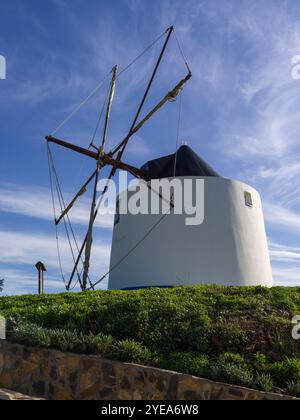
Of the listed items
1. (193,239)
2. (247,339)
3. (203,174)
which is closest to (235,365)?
(247,339)

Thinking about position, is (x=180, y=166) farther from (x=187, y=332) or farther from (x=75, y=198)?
(x=187, y=332)

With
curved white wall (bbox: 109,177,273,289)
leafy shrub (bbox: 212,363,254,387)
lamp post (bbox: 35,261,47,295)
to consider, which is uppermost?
curved white wall (bbox: 109,177,273,289)

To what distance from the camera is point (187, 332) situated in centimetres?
1024

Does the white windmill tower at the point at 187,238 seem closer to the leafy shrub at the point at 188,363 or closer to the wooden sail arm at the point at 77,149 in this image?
the wooden sail arm at the point at 77,149

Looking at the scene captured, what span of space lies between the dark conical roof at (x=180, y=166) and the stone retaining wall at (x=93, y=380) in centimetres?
1567

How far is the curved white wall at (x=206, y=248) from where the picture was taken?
858 inches

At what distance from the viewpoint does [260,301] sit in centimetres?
1242

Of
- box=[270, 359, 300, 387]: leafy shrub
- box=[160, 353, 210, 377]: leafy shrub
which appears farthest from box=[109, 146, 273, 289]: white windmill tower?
box=[270, 359, 300, 387]: leafy shrub

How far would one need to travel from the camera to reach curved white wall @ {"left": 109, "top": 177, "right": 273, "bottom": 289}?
2180 centimetres

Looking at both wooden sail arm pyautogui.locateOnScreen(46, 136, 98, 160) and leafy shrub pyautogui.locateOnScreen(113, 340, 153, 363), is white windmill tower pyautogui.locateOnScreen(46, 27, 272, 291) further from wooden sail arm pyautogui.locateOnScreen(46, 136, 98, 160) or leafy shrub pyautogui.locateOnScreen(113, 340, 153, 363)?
leafy shrub pyautogui.locateOnScreen(113, 340, 153, 363)

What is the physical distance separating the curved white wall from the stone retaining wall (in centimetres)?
1262
